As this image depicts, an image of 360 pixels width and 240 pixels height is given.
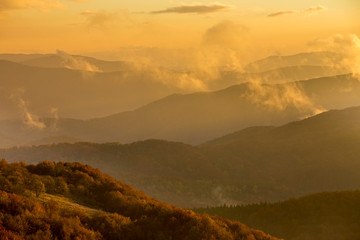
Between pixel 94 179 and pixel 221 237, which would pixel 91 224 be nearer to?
pixel 221 237

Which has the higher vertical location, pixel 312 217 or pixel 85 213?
pixel 85 213

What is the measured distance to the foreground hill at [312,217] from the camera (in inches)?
3511

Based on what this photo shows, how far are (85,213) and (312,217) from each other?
3343 inches

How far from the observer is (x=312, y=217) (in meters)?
103

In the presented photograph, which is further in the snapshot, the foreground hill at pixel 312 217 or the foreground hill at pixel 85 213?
the foreground hill at pixel 312 217

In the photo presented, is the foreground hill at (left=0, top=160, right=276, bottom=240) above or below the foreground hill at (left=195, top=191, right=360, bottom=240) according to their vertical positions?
above

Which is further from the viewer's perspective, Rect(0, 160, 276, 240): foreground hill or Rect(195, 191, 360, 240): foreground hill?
→ Rect(195, 191, 360, 240): foreground hill

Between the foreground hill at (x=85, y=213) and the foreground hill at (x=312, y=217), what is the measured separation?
58184mm

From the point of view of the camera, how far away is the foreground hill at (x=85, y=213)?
907 inches

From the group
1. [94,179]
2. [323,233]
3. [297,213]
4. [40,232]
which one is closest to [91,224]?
[40,232]

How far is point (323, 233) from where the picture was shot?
91.1m

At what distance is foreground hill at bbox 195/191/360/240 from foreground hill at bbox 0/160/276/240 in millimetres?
58184

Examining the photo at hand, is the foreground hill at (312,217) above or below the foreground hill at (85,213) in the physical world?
below

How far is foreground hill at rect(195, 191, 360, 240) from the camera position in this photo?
89188 mm
